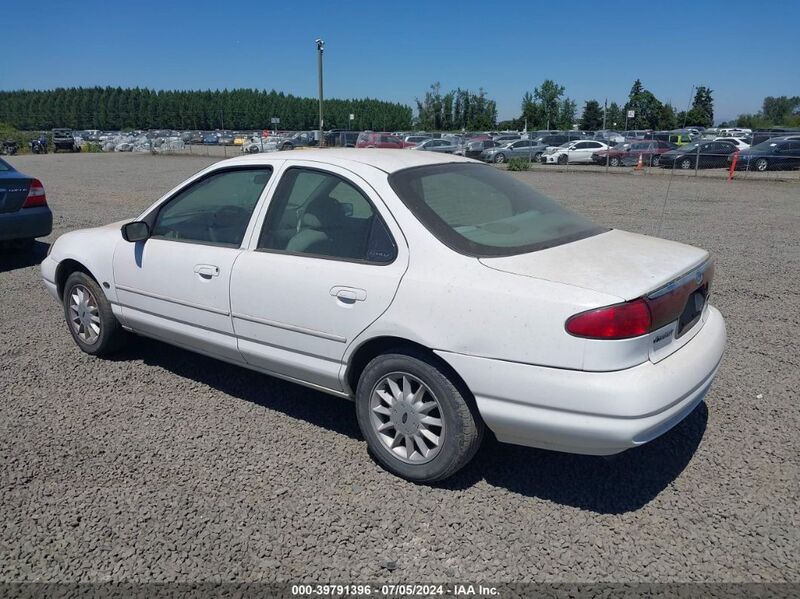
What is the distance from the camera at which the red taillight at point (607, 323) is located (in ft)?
9.20

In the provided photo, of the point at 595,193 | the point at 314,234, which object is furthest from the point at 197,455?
the point at 595,193

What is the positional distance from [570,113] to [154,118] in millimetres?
75862

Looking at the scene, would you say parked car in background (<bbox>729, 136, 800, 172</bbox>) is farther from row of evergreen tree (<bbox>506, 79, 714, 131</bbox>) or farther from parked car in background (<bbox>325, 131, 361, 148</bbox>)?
row of evergreen tree (<bbox>506, 79, 714, 131</bbox>)

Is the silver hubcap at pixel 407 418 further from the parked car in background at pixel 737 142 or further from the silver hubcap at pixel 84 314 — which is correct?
the parked car in background at pixel 737 142

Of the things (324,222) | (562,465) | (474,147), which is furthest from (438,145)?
(562,465)

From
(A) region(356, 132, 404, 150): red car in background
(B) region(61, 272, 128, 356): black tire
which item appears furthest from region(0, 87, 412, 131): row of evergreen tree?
(B) region(61, 272, 128, 356): black tire

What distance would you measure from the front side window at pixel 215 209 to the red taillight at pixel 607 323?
6.93ft

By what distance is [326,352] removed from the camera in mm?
3568

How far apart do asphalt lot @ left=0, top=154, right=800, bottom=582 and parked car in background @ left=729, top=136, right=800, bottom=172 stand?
24589 mm

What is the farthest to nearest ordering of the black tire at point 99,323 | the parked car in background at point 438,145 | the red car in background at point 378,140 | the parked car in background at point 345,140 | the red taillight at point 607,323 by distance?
the parked car in background at point 345,140
the red car in background at point 378,140
the parked car in background at point 438,145
the black tire at point 99,323
the red taillight at point 607,323

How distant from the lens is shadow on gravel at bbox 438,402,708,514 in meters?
3.30

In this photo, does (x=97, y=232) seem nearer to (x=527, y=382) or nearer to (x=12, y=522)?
(x=12, y=522)

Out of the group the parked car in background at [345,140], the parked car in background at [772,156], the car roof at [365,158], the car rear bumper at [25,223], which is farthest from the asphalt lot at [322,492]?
the parked car in background at [345,140]

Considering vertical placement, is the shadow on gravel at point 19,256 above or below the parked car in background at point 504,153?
below
